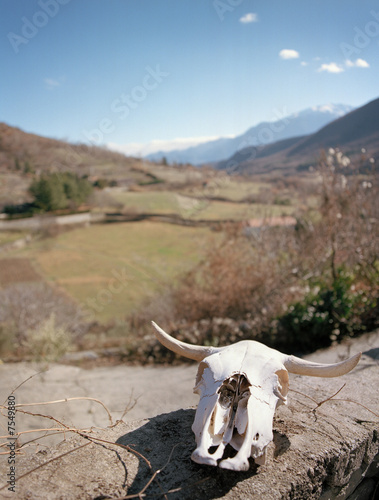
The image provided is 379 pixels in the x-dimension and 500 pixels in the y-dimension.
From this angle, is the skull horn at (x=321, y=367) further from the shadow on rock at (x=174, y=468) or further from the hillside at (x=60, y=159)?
the hillside at (x=60, y=159)

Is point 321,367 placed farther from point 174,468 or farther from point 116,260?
point 116,260

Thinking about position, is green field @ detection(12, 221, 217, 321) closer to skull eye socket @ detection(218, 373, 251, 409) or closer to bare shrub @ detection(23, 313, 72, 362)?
bare shrub @ detection(23, 313, 72, 362)

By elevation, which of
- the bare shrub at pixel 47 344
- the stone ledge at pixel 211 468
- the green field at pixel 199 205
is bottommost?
the bare shrub at pixel 47 344

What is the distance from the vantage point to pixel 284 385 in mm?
2002

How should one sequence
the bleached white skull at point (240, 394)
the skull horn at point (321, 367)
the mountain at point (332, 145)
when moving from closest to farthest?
the bleached white skull at point (240, 394)
the skull horn at point (321, 367)
the mountain at point (332, 145)

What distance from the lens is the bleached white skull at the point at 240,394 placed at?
1467mm

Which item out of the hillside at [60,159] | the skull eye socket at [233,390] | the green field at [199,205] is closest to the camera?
the skull eye socket at [233,390]

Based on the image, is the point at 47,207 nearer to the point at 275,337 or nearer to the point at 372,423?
the point at 275,337

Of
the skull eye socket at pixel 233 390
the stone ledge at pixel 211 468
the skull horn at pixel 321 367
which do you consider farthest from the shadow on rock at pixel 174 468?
the skull horn at pixel 321 367

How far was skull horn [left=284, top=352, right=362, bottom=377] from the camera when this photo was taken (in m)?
1.87

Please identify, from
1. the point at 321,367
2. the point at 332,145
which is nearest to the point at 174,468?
the point at 321,367

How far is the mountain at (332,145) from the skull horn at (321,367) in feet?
20.9

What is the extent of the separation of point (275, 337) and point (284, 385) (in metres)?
4.27

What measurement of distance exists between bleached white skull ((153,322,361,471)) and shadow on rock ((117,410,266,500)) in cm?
12
